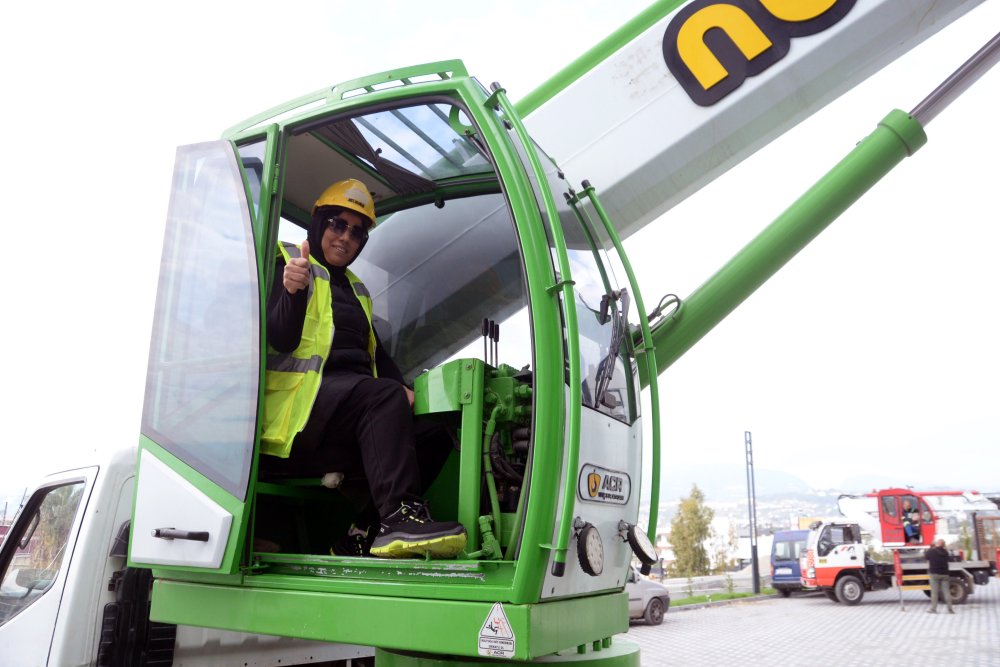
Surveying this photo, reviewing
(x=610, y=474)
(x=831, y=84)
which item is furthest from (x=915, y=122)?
(x=610, y=474)

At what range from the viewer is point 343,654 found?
4289 millimetres

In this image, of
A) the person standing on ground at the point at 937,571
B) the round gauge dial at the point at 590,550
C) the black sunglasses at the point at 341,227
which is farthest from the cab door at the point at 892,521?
the round gauge dial at the point at 590,550

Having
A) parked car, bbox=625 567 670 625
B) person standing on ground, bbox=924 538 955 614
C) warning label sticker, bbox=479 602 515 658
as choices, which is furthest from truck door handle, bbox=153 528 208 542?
person standing on ground, bbox=924 538 955 614

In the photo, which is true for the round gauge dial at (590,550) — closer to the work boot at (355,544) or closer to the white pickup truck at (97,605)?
the work boot at (355,544)

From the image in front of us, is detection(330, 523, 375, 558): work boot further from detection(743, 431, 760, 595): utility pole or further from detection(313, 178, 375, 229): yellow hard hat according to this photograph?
detection(743, 431, 760, 595): utility pole

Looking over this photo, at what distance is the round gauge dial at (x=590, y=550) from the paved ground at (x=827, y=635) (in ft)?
34.1

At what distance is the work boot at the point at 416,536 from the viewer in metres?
2.59

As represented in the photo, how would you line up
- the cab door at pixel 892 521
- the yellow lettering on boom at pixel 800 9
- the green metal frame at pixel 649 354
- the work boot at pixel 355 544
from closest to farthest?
the green metal frame at pixel 649 354 < the work boot at pixel 355 544 < the yellow lettering on boom at pixel 800 9 < the cab door at pixel 892 521

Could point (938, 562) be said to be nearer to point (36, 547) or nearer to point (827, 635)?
point (827, 635)

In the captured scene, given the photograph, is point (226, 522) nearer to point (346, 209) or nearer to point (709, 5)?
point (346, 209)

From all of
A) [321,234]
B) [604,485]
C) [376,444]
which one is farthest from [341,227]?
[604,485]

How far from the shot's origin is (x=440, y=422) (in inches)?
125

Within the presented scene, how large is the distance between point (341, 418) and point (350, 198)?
1113 mm

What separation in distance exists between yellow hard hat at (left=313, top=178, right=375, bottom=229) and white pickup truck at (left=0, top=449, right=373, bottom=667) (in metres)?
1.60
